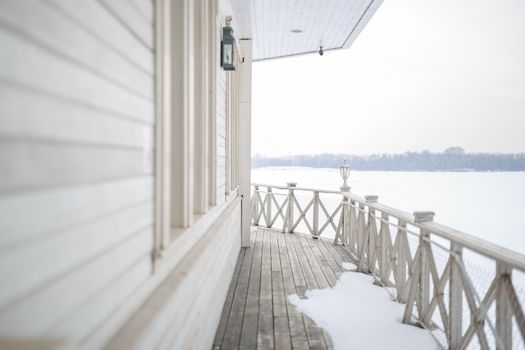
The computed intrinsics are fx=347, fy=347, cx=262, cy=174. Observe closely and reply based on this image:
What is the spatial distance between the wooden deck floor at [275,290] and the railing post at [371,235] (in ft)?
1.28

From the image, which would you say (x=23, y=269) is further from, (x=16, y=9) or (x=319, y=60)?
(x=319, y=60)

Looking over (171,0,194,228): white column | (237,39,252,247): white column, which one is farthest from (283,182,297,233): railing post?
(171,0,194,228): white column

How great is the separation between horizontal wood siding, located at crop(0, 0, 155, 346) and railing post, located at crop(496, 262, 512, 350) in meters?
1.91

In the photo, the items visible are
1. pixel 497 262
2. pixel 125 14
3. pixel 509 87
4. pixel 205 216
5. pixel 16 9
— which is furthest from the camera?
pixel 509 87

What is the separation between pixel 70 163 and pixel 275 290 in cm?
316

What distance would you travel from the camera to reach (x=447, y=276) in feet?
8.12

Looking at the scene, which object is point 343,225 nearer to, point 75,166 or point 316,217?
point 316,217

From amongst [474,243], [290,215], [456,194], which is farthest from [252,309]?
[456,194]

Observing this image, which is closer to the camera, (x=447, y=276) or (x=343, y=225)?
(x=447, y=276)

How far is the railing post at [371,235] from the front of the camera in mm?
4165

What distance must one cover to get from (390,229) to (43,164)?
12.0 feet

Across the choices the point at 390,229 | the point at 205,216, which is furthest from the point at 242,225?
the point at 205,216

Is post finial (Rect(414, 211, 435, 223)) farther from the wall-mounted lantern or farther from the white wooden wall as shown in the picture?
the white wooden wall

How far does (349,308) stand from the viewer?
318 cm
